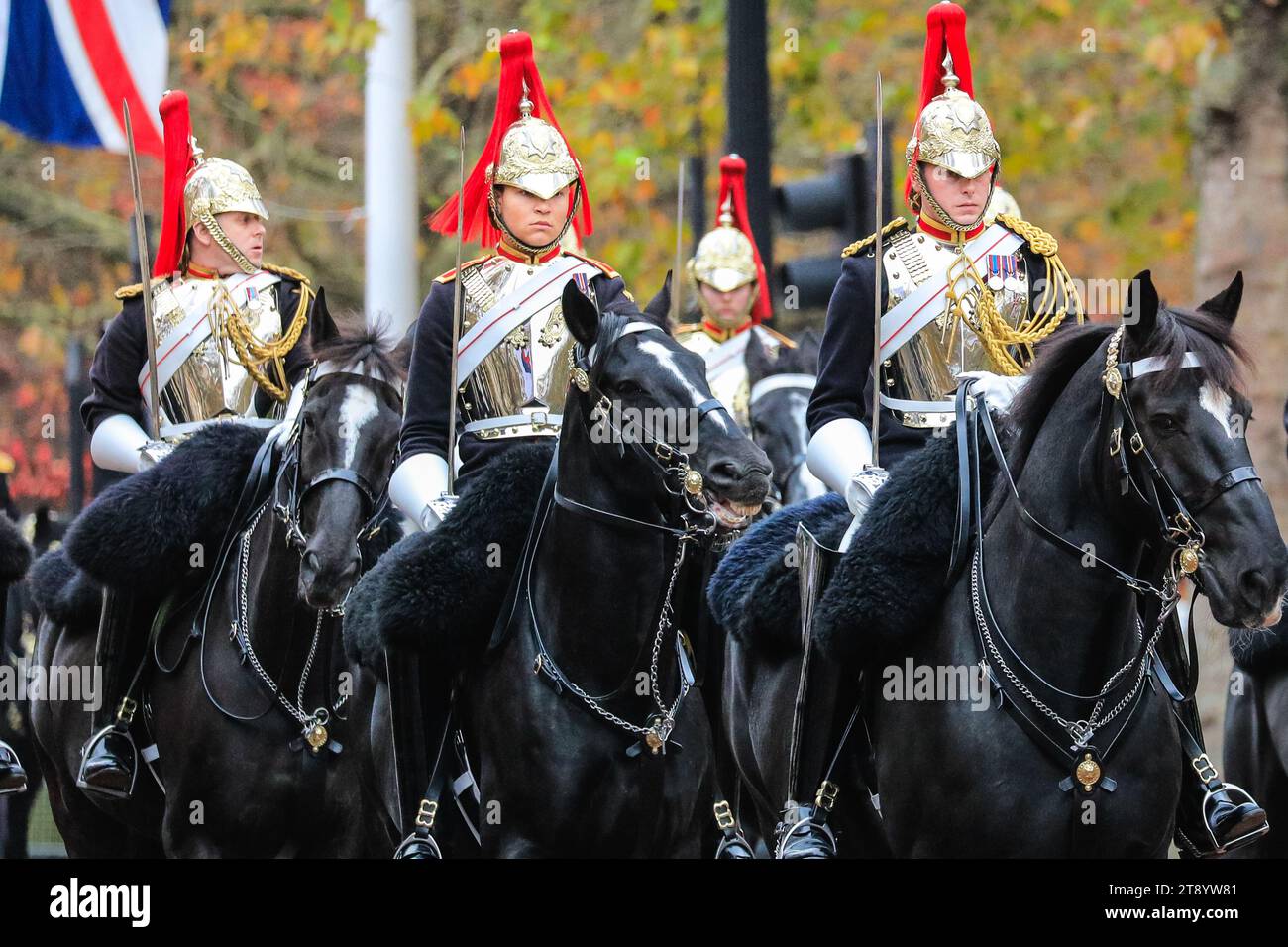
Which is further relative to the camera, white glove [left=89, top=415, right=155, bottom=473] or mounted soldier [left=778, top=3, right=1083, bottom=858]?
white glove [left=89, top=415, right=155, bottom=473]

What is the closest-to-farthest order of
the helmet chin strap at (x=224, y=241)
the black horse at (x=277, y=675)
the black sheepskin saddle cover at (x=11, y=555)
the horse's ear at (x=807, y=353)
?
the black horse at (x=277, y=675)
the black sheepskin saddle cover at (x=11, y=555)
the helmet chin strap at (x=224, y=241)
the horse's ear at (x=807, y=353)

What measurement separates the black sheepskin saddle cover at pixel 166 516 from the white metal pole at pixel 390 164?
Result: 1054 cm

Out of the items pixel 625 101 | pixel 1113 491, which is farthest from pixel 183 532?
pixel 625 101

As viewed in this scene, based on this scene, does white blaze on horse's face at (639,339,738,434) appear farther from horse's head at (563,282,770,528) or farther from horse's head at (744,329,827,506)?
horse's head at (744,329,827,506)

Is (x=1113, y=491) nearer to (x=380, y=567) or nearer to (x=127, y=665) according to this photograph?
(x=380, y=567)

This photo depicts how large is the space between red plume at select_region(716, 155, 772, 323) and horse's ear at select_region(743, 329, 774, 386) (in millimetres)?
228

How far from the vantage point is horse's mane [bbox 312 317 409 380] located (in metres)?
8.24

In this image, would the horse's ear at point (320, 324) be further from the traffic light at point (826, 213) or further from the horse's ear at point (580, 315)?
the traffic light at point (826, 213)

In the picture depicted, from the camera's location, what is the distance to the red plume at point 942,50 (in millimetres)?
8180

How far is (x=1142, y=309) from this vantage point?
633cm

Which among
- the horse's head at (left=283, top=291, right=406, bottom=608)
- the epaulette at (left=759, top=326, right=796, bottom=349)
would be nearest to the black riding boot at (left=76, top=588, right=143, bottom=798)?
the horse's head at (left=283, top=291, right=406, bottom=608)

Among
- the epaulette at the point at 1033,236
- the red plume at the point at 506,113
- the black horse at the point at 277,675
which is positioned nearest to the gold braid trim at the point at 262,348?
the black horse at the point at 277,675

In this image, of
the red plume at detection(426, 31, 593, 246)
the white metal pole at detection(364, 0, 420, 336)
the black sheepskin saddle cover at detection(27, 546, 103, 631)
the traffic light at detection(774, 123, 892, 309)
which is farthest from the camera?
the white metal pole at detection(364, 0, 420, 336)

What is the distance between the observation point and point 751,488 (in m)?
6.58
